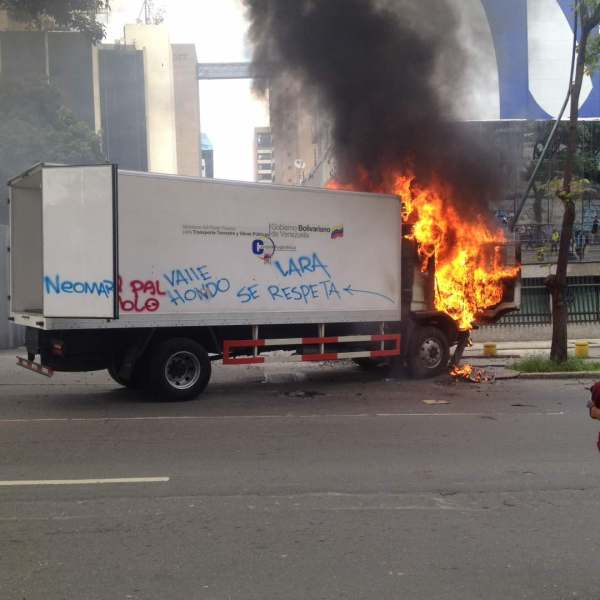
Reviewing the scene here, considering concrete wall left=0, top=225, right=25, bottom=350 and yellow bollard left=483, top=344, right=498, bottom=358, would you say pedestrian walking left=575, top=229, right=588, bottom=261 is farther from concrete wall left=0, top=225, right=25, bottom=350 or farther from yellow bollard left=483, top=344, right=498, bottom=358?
concrete wall left=0, top=225, right=25, bottom=350

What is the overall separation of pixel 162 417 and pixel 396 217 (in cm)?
530

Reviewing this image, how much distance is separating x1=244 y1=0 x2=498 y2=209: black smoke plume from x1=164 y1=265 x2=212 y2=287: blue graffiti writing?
4152 millimetres

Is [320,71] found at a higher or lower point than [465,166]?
higher

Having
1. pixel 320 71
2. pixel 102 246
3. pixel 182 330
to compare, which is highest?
pixel 320 71

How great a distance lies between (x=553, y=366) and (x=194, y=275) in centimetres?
714

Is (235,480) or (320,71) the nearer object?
(235,480)

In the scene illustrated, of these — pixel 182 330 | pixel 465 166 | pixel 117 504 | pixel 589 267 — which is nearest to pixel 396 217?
pixel 465 166

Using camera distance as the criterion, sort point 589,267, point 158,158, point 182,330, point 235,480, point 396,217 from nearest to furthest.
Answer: point 235,480
point 182,330
point 396,217
point 589,267
point 158,158

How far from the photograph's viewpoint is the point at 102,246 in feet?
27.5

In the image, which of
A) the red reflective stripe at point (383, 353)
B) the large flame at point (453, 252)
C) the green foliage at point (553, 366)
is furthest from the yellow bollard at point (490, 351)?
the red reflective stripe at point (383, 353)

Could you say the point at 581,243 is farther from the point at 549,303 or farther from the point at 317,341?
the point at 317,341

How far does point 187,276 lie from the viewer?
9.29m

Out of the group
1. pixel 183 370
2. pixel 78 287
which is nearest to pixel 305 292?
pixel 183 370

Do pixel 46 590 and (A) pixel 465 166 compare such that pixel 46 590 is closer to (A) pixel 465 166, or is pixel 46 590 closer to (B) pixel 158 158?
(A) pixel 465 166
